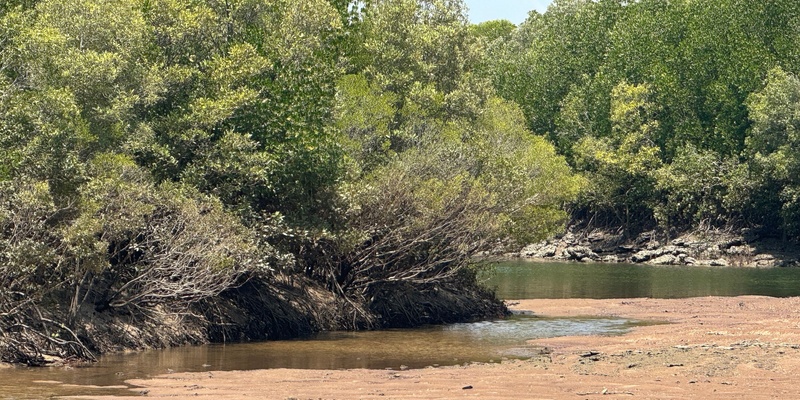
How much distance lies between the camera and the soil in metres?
18.8

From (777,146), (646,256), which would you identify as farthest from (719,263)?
(777,146)

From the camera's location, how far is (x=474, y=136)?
44188mm

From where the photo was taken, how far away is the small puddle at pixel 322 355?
21.5 m

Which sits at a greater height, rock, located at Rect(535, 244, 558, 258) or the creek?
rock, located at Rect(535, 244, 558, 258)

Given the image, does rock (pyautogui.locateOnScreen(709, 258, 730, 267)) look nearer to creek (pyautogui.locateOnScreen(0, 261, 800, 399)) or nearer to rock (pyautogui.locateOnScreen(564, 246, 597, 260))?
rock (pyautogui.locateOnScreen(564, 246, 597, 260))

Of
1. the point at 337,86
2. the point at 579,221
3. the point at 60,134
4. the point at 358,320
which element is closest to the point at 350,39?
the point at 337,86

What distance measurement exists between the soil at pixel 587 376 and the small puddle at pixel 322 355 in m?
1.06

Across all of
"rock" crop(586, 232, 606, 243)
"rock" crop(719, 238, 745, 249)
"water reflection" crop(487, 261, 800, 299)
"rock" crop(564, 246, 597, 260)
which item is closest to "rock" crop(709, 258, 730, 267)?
"water reflection" crop(487, 261, 800, 299)

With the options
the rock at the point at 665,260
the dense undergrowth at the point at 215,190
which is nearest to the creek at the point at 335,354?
the dense undergrowth at the point at 215,190

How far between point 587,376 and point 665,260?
201ft

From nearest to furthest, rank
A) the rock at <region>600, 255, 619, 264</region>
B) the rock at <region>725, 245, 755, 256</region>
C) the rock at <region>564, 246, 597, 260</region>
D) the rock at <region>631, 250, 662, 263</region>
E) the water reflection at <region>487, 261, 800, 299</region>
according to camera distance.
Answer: the water reflection at <region>487, 261, 800, 299</region> < the rock at <region>725, 245, 755, 256</region> < the rock at <region>631, 250, 662, 263</region> < the rock at <region>600, 255, 619, 264</region> < the rock at <region>564, 246, 597, 260</region>

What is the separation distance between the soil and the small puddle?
41.8 inches

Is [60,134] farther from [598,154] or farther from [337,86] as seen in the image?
[598,154]

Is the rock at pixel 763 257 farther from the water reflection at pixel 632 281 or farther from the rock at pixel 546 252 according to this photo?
the rock at pixel 546 252
